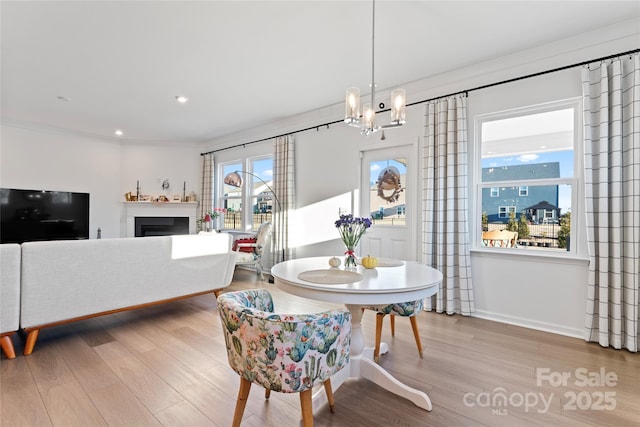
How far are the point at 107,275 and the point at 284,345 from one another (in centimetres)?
220

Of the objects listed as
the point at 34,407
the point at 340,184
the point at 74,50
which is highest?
the point at 74,50

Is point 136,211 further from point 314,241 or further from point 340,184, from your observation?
point 340,184

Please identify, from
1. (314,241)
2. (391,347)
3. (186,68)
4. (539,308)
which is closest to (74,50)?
(186,68)

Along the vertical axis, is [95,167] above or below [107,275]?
above

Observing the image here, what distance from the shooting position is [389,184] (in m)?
4.01

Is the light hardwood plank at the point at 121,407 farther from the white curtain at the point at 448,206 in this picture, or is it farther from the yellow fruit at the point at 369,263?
the white curtain at the point at 448,206

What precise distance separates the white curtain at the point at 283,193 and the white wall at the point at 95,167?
278 centimetres

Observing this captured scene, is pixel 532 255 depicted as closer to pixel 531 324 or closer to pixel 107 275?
pixel 531 324

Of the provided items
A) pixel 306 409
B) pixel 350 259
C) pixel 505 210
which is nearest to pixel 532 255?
pixel 505 210

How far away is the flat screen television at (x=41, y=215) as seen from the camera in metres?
5.13

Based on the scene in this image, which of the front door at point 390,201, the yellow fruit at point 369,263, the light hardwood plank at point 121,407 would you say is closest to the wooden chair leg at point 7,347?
the light hardwood plank at point 121,407

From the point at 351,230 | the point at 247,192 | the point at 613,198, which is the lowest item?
the point at 351,230

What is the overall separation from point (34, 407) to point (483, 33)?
4129 millimetres

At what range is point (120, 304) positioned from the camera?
275 cm
